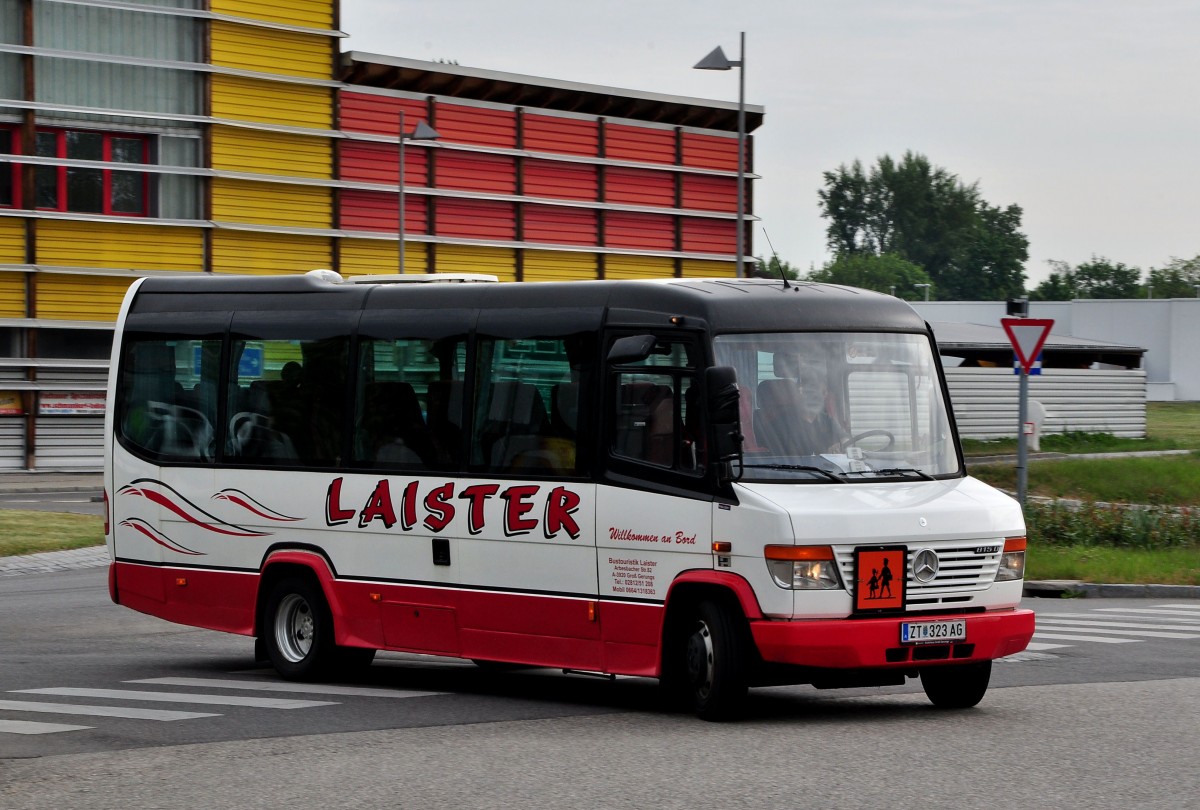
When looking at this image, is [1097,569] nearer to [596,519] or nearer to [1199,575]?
[1199,575]

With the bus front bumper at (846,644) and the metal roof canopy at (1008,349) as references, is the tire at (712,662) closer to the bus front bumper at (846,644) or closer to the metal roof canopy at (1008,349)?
the bus front bumper at (846,644)

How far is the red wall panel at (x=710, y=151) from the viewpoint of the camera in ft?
189

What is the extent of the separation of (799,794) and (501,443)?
15.0 feet

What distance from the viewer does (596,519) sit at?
11.8m

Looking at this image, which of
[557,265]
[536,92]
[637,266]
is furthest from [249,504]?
[637,266]

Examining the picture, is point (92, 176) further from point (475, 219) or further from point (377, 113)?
point (475, 219)

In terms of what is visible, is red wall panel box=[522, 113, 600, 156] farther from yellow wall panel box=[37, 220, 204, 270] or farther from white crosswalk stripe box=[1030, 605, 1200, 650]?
white crosswalk stripe box=[1030, 605, 1200, 650]

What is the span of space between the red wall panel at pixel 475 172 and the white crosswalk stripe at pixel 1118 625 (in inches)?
1358

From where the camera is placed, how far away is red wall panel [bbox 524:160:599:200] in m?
54.2

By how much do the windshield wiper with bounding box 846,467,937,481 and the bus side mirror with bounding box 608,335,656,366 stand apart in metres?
1.46

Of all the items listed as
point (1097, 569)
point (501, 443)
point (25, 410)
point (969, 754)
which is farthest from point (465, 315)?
point (25, 410)

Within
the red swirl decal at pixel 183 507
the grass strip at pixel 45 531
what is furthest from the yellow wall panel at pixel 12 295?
the red swirl decal at pixel 183 507

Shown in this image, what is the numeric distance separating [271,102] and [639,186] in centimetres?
1252

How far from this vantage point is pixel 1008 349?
204ft
